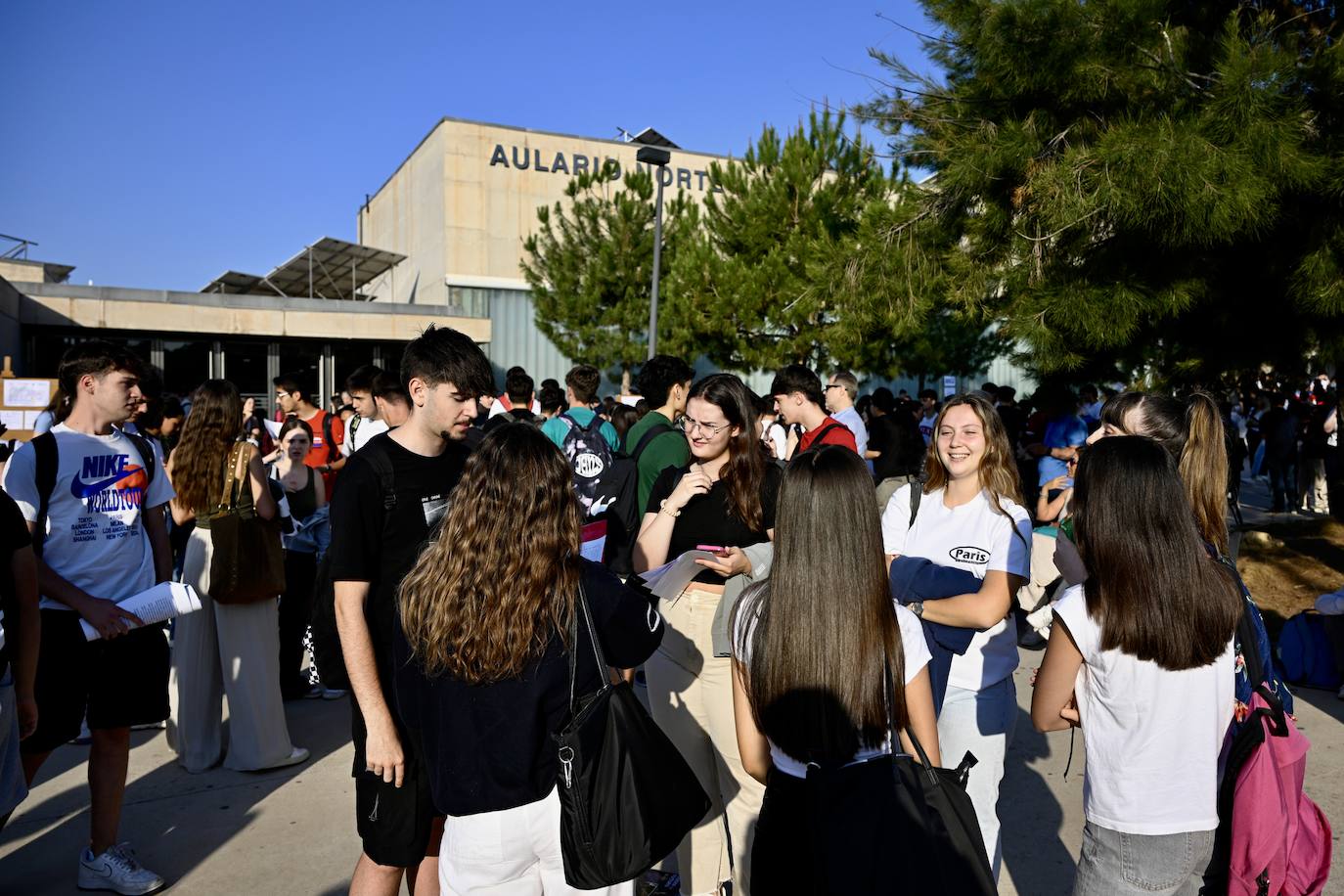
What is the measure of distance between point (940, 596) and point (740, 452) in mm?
935

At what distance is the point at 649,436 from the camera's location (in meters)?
4.33

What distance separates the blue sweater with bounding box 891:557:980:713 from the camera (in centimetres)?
279

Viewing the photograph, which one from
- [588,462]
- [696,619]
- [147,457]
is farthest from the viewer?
[588,462]

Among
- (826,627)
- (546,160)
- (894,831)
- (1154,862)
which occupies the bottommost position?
(1154,862)

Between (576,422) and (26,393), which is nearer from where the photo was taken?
(576,422)

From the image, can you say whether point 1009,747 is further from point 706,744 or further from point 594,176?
point 594,176

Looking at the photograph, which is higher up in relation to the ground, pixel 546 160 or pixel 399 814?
pixel 546 160

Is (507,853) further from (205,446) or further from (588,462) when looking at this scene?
(588,462)

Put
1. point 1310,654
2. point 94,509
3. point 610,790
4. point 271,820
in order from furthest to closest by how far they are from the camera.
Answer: point 1310,654, point 271,820, point 94,509, point 610,790

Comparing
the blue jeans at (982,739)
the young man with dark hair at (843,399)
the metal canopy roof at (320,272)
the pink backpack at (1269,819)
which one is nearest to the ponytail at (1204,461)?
the pink backpack at (1269,819)

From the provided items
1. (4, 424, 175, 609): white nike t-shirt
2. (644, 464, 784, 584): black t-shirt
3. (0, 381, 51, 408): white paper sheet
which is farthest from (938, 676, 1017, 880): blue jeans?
(0, 381, 51, 408): white paper sheet

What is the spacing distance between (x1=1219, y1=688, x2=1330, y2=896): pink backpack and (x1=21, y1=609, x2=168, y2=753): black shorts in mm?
3671

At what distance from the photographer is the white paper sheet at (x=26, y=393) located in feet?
31.8

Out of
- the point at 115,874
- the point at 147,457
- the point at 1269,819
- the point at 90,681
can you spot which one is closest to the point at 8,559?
the point at 90,681
